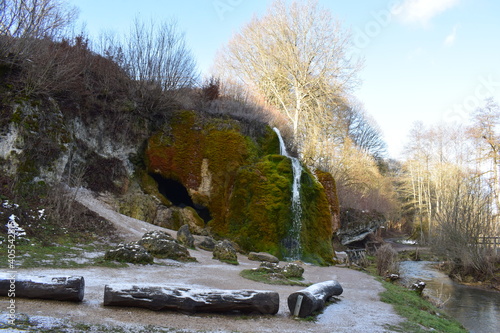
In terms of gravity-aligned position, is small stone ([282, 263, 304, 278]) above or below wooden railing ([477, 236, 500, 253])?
below

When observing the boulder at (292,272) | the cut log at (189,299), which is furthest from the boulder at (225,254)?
the cut log at (189,299)

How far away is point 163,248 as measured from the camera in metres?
10.3

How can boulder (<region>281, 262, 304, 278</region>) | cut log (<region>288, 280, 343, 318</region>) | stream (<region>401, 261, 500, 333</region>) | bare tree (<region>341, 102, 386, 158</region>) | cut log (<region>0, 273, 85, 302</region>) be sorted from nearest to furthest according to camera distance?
cut log (<region>0, 273, 85, 302</region>)
cut log (<region>288, 280, 343, 318</region>)
stream (<region>401, 261, 500, 333</region>)
boulder (<region>281, 262, 304, 278</region>)
bare tree (<region>341, 102, 386, 158</region>)

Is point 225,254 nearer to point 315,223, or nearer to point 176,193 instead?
point 315,223

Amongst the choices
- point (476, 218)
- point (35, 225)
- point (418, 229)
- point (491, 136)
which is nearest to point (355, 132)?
point (418, 229)

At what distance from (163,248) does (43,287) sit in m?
5.37

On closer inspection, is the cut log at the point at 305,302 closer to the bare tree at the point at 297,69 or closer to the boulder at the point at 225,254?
the boulder at the point at 225,254

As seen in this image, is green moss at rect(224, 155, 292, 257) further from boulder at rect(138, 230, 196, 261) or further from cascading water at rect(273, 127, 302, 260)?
boulder at rect(138, 230, 196, 261)

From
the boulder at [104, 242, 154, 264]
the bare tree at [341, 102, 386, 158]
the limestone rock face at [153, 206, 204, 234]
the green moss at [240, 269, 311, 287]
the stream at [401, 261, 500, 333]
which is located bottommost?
the stream at [401, 261, 500, 333]

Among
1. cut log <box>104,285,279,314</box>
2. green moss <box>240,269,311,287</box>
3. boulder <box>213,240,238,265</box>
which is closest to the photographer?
cut log <box>104,285,279,314</box>

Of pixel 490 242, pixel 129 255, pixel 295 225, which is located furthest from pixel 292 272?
pixel 490 242

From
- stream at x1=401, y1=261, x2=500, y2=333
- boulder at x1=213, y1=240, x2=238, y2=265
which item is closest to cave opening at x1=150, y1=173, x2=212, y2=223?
boulder at x1=213, y1=240, x2=238, y2=265

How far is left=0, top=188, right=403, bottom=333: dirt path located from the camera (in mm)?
4746

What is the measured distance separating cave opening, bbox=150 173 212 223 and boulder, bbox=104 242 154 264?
8073 millimetres
